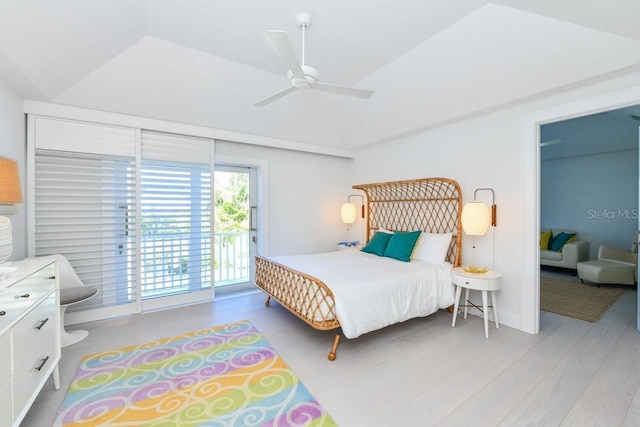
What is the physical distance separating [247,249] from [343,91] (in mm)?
3222

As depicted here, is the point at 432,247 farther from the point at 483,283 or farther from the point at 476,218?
the point at 483,283

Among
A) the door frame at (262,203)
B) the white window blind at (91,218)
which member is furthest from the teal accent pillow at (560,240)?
the white window blind at (91,218)

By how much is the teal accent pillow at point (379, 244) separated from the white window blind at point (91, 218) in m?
3.21

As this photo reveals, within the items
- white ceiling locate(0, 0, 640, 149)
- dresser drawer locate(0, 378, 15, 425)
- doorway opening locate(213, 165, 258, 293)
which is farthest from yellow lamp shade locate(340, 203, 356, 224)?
dresser drawer locate(0, 378, 15, 425)

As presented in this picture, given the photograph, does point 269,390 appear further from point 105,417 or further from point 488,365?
point 488,365

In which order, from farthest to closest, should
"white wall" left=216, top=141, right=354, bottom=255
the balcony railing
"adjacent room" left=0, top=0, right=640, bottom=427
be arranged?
"white wall" left=216, top=141, right=354, bottom=255 < the balcony railing < "adjacent room" left=0, top=0, right=640, bottom=427

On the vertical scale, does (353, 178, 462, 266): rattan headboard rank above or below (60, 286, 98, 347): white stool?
above

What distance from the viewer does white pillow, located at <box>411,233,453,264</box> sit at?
346 cm

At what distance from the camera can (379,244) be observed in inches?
159

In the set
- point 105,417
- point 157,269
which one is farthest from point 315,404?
point 157,269

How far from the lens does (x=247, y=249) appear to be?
186 inches

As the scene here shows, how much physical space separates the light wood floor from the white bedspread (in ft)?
0.97

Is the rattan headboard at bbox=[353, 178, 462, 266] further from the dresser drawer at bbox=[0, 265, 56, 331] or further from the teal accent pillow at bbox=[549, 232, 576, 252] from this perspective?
the dresser drawer at bbox=[0, 265, 56, 331]
